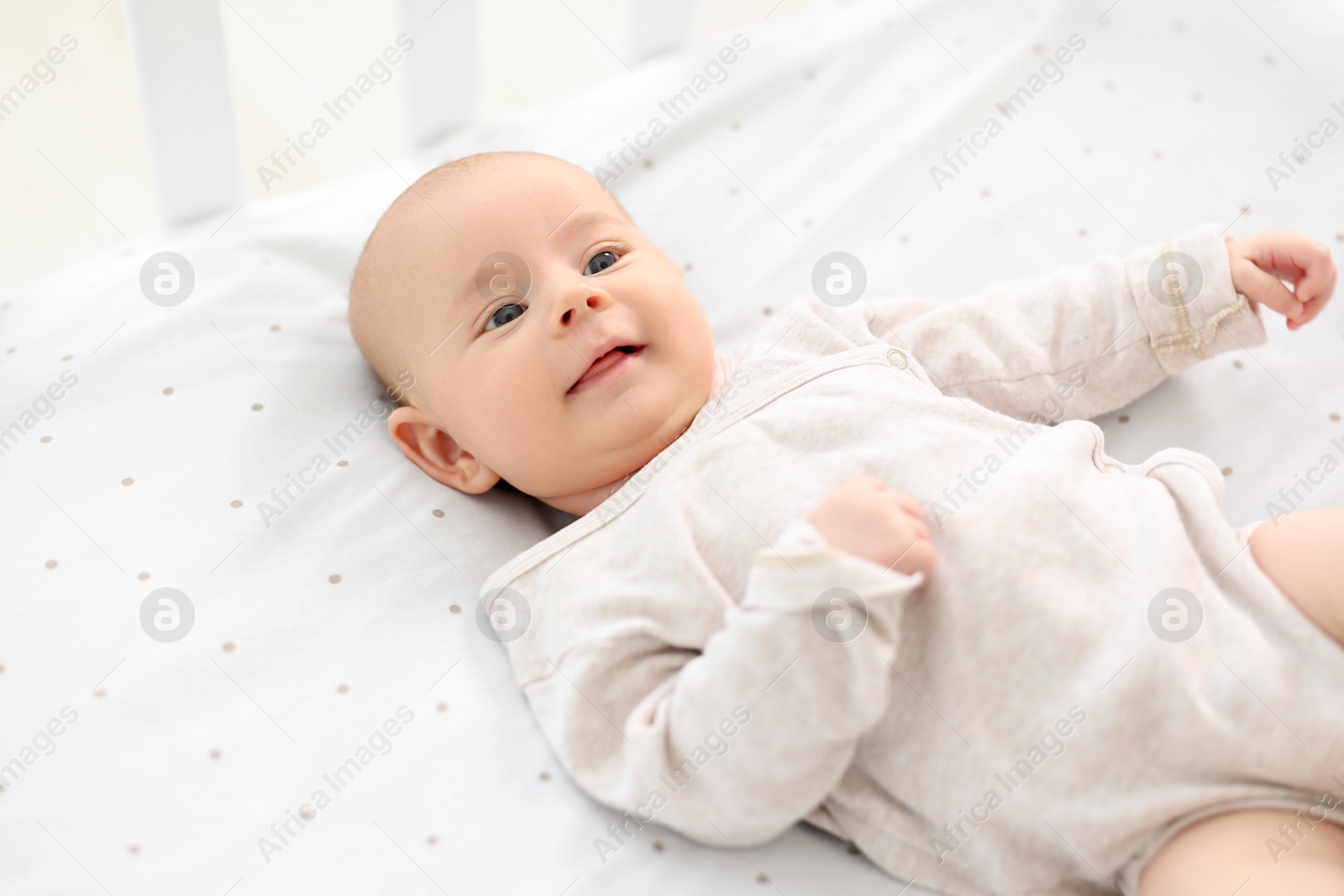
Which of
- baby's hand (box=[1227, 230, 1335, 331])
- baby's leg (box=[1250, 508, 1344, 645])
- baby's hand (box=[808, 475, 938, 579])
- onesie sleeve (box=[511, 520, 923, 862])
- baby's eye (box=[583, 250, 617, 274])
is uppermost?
baby's hand (box=[1227, 230, 1335, 331])

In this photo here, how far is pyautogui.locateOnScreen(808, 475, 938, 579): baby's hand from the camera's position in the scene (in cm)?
75

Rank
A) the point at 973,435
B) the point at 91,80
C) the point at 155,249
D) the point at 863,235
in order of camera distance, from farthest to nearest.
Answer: the point at 91,80, the point at 863,235, the point at 155,249, the point at 973,435

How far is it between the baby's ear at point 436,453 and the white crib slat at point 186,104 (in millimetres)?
327

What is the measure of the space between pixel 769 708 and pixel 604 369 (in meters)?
0.33

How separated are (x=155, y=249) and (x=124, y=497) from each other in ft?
1.01

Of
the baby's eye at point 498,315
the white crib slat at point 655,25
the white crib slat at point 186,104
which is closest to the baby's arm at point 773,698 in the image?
the baby's eye at point 498,315

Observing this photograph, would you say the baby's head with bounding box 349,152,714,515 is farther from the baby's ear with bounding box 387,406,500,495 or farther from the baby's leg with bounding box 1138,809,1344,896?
the baby's leg with bounding box 1138,809,1344,896

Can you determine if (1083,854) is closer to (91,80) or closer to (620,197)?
(620,197)

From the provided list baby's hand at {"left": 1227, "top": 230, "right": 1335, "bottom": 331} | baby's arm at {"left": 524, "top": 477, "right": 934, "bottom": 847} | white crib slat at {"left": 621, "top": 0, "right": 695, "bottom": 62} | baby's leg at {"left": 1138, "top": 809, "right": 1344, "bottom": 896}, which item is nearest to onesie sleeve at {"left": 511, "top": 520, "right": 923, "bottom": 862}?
baby's arm at {"left": 524, "top": 477, "right": 934, "bottom": 847}

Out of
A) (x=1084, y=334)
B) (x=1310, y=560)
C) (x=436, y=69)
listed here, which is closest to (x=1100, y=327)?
(x=1084, y=334)

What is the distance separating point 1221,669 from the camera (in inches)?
30.2

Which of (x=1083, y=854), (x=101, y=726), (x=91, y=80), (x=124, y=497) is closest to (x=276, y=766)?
(x=101, y=726)

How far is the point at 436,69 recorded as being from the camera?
3.89 feet

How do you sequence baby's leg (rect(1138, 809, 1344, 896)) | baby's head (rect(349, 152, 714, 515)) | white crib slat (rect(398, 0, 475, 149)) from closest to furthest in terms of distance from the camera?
baby's leg (rect(1138, 809, 1344, 896)) → baby's head (rect(349, 152, 714, 515)) → white crib slat (rect(398, 0, 475, 149))
